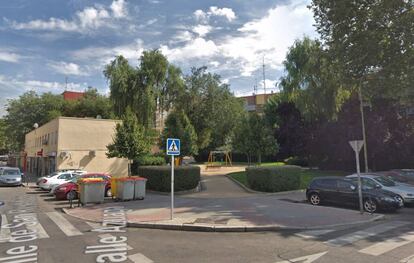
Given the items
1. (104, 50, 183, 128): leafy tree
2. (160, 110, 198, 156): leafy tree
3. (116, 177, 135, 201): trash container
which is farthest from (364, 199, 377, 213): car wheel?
(104, 50, 183, 128): leafy tree

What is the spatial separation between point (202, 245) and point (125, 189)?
34.0ft

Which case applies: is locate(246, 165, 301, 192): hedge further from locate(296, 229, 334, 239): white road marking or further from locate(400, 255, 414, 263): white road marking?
locate(400, 255, 414, 263): white road marking

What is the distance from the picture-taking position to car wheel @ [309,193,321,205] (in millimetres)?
17094

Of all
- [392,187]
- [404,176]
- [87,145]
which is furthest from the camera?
[87,145]

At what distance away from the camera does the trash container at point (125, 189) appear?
733 inches

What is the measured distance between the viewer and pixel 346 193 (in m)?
16.0

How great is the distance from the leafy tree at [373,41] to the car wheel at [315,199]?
30.5ft

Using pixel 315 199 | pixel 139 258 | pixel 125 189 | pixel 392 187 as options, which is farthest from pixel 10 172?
pixel 392 187

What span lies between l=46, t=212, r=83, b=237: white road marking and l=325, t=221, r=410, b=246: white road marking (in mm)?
7212

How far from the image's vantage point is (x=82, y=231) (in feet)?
36.3

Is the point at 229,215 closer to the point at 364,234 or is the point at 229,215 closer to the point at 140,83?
the point at 364,234

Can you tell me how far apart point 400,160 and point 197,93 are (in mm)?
25296

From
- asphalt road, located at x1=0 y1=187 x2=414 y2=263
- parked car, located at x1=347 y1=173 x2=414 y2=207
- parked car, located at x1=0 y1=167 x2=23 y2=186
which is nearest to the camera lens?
asphalt road, located at x1=0 y1=187 x2=414 y2=263

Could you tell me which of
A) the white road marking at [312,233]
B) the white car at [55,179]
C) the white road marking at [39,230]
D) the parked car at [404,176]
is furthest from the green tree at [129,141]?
the white road marking at [312,233]
